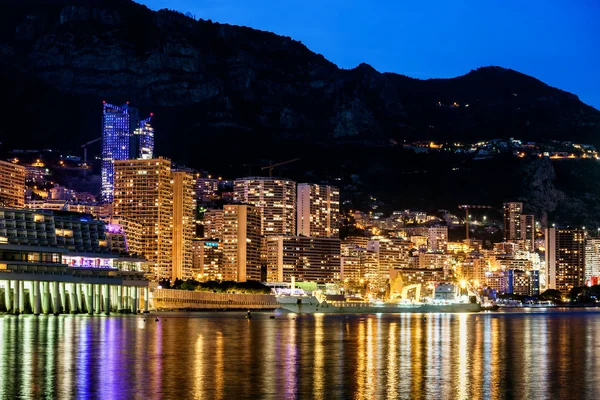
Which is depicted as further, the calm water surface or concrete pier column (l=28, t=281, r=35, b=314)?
concrete pier column (l=28, t=281, r=35, b=314)

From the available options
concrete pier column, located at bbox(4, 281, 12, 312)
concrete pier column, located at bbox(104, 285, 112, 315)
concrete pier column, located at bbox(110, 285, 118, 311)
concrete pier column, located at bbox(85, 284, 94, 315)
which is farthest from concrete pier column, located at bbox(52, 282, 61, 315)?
concrete pier column, located at bbox(110, 285, 118, 311)

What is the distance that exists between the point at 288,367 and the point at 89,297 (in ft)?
368

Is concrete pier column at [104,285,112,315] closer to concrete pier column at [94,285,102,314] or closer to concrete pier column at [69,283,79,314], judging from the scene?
concrete pier column at [94,285,102,314]

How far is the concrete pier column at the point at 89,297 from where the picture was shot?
16550 cm

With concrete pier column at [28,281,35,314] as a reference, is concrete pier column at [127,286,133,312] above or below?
below

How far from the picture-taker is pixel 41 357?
207ft

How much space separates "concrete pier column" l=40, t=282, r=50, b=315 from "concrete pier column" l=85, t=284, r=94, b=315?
9428 millimetres

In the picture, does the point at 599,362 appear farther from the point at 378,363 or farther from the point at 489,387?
the point at 489,387

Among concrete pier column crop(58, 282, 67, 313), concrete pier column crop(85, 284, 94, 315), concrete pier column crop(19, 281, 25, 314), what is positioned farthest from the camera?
concrete pier column crop(85, 284, 94, 315)

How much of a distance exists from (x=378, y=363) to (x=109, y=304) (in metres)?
116

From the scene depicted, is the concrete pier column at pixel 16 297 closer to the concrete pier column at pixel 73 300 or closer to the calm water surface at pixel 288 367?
the concrete pier column at pixel 73 300

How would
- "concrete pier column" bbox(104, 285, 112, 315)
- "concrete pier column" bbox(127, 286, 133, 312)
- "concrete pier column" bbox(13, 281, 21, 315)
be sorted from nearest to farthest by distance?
"concrete pier column" bbox(13, 281, 21, 315) → "concrete pier column" bbox(104, 285, 112, 315) → "concrete pier column" bbox(127, 286, 133, 312)

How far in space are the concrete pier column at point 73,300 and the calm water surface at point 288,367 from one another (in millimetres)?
68676

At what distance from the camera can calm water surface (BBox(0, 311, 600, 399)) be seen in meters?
47.3
